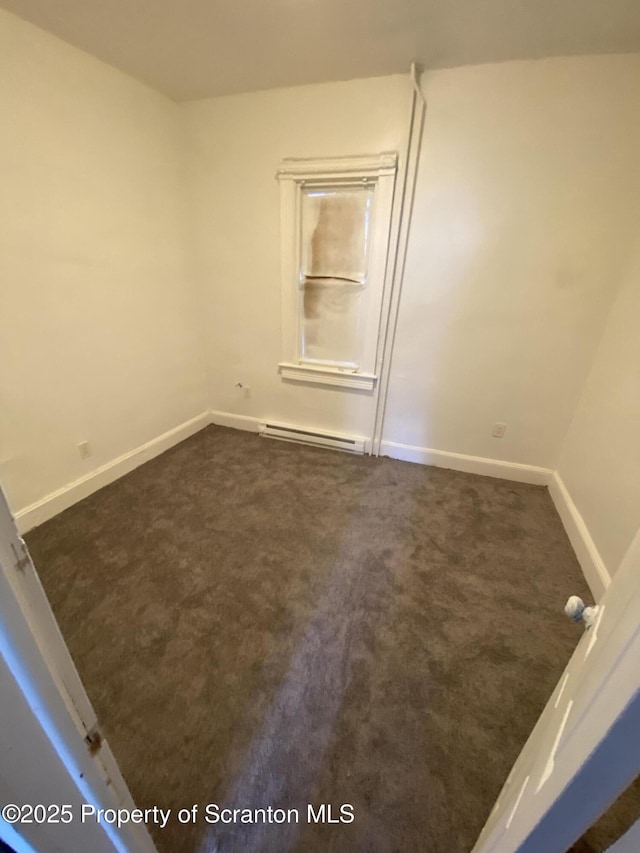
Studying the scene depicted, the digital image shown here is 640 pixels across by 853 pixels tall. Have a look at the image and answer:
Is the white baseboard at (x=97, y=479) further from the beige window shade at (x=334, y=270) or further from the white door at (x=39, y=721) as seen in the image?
the white door at (x=39, y=721)

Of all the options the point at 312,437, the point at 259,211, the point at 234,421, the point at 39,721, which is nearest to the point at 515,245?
the point at 259,211

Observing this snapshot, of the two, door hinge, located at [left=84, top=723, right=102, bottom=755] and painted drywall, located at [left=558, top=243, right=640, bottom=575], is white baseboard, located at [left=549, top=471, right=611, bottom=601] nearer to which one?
painted drywall, located at [left=558, top=243, right=640, bottom=575]

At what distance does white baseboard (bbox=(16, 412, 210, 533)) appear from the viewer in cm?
190

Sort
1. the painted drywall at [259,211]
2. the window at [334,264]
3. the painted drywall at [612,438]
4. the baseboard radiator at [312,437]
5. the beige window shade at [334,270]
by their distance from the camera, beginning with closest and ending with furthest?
1. the painted drywall at [612,438]
2. the painted drywall at [259,211]
3. the window at [334,264]
4. the beige window shade at [334,270]
5. the baseboard radiator at [312,437]

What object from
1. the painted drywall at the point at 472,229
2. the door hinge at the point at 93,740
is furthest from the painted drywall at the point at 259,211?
the door hinge at the point at 93,740

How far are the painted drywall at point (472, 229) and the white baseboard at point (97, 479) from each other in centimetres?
93

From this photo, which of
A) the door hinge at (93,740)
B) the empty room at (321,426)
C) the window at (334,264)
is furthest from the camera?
the window at (334,264)

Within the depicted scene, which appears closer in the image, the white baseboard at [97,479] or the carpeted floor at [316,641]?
the carpeted floor at [316,641]

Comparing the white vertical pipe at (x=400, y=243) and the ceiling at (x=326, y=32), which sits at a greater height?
the ceiling at (x=326, y=32)

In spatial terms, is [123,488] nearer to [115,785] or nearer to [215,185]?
[115,785]

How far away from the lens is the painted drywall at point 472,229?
179cm

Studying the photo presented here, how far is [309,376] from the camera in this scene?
8.98 feet

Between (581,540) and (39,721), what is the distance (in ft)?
7.48

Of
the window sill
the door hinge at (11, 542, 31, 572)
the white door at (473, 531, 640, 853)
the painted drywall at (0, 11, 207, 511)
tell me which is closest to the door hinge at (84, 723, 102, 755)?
the door hinge at (11, 542, 31, 572)
